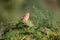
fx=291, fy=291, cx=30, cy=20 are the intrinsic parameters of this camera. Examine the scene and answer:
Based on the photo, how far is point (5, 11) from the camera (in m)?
10.4

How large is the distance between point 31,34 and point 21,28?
22 cm

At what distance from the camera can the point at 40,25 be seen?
15.5ft

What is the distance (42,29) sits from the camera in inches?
180

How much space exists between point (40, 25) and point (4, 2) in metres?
6.38

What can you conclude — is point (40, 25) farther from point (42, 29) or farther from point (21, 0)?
point (21, 0)

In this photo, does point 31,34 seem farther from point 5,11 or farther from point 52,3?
point 52,3

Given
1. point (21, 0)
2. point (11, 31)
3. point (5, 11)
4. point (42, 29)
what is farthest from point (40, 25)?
point (21, 0)

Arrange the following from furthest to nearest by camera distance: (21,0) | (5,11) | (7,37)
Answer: (21,0) < (5,11) < (7,37)

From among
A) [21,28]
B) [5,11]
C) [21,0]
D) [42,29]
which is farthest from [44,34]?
[21,0]

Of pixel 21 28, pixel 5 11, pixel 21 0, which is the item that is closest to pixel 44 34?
pixel 21 28

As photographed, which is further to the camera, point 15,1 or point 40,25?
point 15,1

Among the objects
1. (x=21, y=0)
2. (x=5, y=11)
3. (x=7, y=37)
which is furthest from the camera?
(x=21, y=0)

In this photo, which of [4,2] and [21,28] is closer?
[21,28]

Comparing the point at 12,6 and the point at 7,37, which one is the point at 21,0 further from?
the point at 7,37
